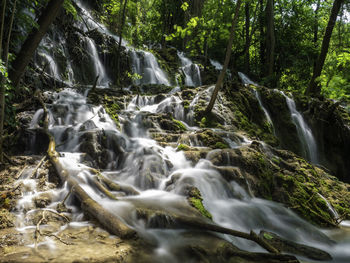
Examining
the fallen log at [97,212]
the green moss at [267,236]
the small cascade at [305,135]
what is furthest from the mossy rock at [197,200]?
the small cascade at [305,135]

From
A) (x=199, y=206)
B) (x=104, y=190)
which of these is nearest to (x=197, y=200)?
(x=199, y=206)

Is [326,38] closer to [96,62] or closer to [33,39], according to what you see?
[96,62]

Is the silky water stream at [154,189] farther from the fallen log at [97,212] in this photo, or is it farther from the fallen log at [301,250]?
the fallen log at [301,250]

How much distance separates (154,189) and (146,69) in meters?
11.8

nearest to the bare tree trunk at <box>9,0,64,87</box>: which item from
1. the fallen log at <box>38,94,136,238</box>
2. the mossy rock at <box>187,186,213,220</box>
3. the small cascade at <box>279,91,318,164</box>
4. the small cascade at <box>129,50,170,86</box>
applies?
the fallen log at <box>38,94,136,238</box>

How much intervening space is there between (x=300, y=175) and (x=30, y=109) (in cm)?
823

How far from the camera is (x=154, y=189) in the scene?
4875mm

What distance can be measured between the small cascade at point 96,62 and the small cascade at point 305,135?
999 centimetres

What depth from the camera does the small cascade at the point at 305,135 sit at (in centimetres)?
1077

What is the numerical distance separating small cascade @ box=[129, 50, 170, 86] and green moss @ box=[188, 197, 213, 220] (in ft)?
37.9

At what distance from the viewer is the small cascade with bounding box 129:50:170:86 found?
48.9 ft

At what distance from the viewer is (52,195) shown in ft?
12.6

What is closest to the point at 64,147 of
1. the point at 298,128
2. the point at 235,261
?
the point at 235,261

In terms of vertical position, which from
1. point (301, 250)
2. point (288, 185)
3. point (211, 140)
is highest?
point (211, 140)
